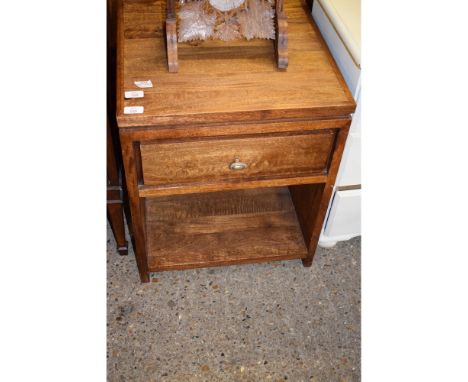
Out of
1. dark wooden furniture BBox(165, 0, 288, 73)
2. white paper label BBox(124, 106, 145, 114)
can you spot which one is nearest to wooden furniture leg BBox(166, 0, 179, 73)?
dark wooden furniture BBox(165, 0, 288, 73)

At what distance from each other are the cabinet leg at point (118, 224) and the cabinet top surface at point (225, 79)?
41cm

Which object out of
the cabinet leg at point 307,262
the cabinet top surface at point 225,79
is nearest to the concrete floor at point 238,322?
the cabinet leg at point 307,262

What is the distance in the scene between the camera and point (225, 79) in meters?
1.03

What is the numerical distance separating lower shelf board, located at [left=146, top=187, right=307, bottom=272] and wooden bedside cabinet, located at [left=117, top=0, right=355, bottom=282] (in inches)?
3.7

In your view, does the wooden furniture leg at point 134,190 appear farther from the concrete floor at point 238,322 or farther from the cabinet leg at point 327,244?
the cabinet leg at point 327,244

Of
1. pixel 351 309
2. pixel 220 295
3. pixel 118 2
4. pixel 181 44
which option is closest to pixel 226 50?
pixel 181 44

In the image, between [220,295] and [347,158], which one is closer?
[347,158]

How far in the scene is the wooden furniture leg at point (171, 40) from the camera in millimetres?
1024

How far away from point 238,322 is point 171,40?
738 mm

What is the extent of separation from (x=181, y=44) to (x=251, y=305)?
0.71 metres

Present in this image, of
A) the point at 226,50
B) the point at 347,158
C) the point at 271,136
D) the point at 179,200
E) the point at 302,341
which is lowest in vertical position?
the point at 302,341

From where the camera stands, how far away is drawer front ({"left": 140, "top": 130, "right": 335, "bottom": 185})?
1021 millimetres

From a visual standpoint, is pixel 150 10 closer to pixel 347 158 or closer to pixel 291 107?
pixel 291 107

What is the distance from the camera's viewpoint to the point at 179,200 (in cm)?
149
